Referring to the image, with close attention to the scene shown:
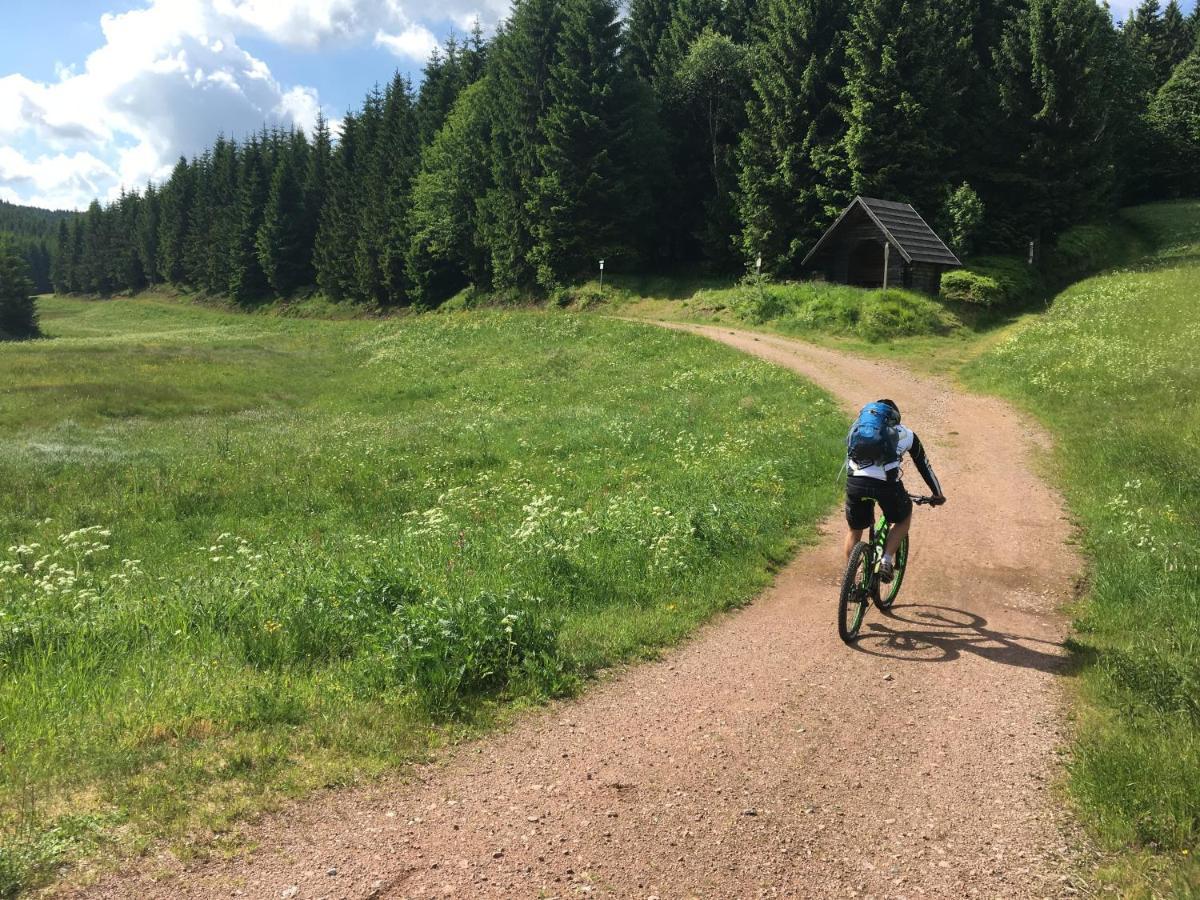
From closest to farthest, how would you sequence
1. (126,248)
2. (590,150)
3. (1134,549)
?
1. (1134,549)
2. (590,150)
3. (126,248)

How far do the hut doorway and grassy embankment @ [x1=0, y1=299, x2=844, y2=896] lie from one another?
583 inches

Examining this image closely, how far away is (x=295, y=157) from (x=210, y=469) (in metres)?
87.9

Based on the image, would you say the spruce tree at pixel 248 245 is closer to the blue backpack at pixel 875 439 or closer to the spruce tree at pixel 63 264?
the spruce tree at pixel 63 264

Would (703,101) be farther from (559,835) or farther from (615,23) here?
(559,835)

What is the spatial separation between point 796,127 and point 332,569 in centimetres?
4397

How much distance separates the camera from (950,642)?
287 inches

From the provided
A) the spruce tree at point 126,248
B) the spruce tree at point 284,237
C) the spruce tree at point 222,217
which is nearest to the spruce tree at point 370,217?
the spruce tree at point 284,237

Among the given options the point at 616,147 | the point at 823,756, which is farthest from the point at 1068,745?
the point at 616,147

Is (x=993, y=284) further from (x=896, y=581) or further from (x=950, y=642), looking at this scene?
(x=950, y=642)

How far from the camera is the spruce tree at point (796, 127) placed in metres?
43.2

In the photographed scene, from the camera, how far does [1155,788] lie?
4.36 m

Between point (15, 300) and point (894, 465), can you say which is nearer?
point (894, 465)

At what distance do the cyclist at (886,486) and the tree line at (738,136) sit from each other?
1351 inches

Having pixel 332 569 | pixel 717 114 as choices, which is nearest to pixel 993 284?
pixel 717 114
